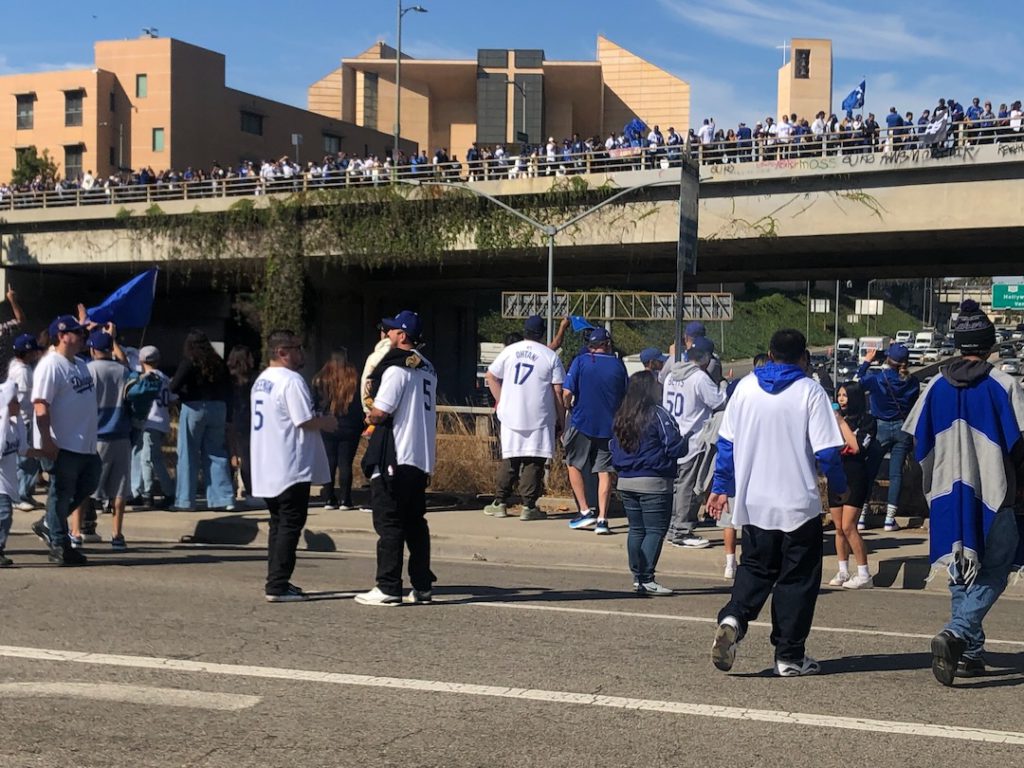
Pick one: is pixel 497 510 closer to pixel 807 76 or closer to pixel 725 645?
pixel 725 645

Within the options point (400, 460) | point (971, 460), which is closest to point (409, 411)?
point (400, 460)

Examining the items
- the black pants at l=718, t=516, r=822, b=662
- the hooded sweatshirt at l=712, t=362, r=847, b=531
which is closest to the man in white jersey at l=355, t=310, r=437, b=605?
the hooded sweatshirt at l=712, t=362, r=847, b=531

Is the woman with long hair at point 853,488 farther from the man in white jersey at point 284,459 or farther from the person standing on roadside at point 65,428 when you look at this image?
the person standing on roadside at point 65,428

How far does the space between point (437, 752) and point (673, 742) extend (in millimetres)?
983

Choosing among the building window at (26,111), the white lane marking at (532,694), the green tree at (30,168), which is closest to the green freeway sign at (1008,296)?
the white lane marking at (532,694)

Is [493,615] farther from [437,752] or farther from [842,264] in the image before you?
[842,264]

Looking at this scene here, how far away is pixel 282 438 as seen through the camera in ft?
26.3

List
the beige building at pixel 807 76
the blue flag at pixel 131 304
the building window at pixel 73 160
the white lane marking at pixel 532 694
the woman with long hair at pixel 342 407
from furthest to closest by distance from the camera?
the beige building at pixel 807 76
the building window at pixel 73 160
the blue flag at pixel 131 304
the woman with long hair at pixel 342 407
the white lane marking at pixel 532 694

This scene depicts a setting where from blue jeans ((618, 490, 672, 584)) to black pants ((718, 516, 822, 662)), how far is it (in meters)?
2.23

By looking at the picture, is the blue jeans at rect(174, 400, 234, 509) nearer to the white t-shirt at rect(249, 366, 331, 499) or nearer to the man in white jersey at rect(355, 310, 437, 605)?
the white t-shirt at rect(249, 366, 331, 499)

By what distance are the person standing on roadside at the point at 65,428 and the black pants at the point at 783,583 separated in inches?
219

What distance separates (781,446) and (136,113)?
6388 centimetres

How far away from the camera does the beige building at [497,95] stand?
80688 millimetres

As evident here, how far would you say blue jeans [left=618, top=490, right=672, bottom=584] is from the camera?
8.53 meters
